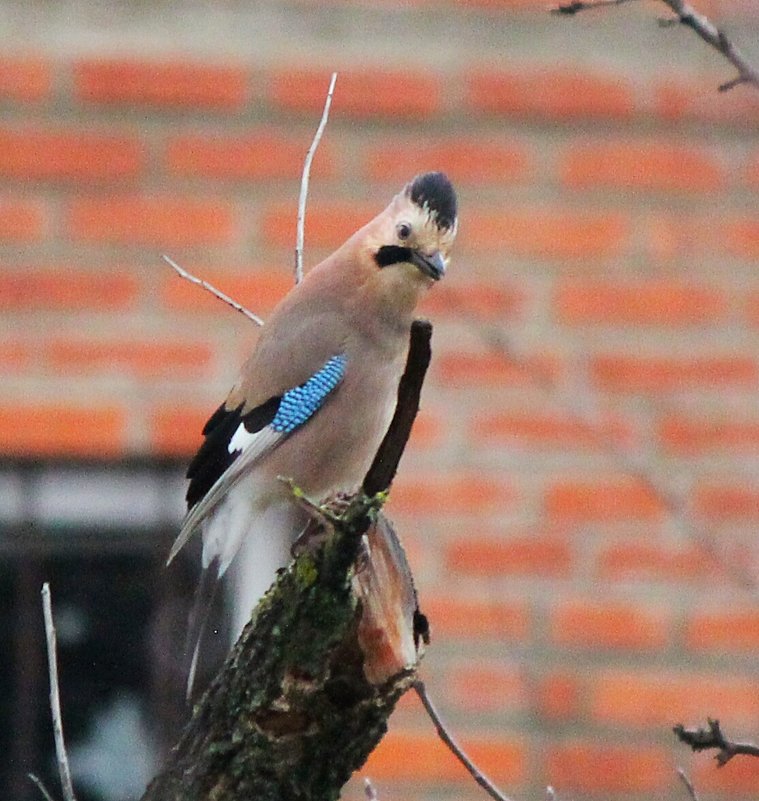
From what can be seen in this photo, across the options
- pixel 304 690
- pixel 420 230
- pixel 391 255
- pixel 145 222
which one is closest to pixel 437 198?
pixel 420 230

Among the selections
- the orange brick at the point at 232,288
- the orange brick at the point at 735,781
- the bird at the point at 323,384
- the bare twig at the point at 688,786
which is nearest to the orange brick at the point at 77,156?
the orange brick at the point at 232,288

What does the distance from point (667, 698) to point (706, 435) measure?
0.58m

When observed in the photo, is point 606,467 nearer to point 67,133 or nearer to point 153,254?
point 153,254

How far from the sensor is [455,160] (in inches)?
167

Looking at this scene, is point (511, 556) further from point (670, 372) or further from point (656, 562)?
point (670, 372)

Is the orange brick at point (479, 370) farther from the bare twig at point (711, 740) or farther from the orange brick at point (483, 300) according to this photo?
the bare twig at point (711, 740)

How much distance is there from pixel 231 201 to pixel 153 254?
0.21m

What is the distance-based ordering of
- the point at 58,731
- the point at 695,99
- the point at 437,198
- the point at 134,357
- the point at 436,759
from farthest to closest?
the point at 695,99, the point at 134,357, the point at 436,759, the point at 437,198, the point at 58,731

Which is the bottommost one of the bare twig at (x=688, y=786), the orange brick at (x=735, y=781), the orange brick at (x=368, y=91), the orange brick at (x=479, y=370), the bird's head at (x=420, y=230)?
the bare twig at (x=688, y=786)

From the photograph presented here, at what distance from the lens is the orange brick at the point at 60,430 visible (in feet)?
13.6

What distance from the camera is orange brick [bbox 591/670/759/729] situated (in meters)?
4.12

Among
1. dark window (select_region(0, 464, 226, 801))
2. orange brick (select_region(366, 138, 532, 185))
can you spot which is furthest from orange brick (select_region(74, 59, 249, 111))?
dark window (select_region(0, 464, 226, 801))

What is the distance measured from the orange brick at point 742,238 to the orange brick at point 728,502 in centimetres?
→ 52

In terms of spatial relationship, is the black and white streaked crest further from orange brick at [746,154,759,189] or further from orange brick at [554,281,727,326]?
orange brick at [746,154,759,189]
